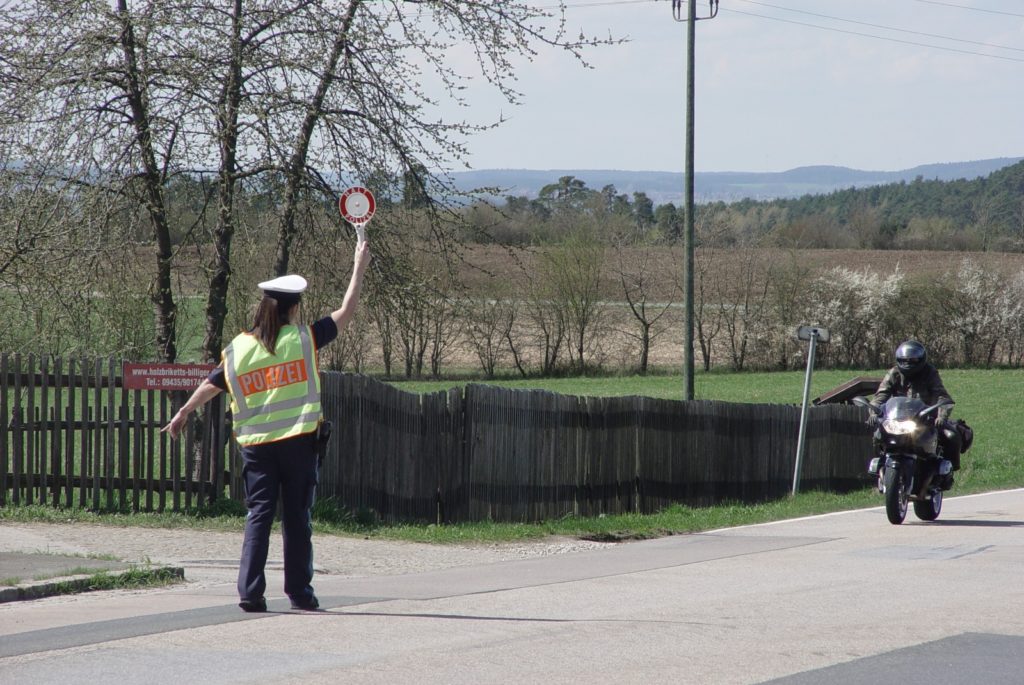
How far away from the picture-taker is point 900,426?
1377 centimetres

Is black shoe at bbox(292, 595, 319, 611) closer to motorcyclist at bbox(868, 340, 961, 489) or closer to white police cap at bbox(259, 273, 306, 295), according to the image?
white police cap at bbox(259, 273, 306, 295)

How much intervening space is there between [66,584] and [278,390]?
236cm

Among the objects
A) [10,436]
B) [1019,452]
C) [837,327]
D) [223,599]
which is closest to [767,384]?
[837,327]

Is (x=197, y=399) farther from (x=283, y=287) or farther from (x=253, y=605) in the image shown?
(x=253, y=605)

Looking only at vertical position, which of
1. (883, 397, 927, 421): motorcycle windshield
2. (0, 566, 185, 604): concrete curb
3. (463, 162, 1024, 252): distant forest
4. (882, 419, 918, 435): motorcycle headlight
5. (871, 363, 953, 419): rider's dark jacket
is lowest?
(0, 566, 185, 604): concrete curb

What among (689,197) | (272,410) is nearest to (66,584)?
(272,410)

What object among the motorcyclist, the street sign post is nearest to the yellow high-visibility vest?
the motorcyclist

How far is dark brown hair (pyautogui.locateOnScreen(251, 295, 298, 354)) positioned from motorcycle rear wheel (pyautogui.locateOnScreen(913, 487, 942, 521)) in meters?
8.98

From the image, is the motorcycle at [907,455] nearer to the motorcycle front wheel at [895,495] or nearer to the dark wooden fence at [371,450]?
the motorcycle front wheel at [895,495]

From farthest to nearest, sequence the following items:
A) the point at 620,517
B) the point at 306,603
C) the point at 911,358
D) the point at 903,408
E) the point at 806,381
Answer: the point at 806,381
the point at 620,517
the point at 911,358
the point at 903,408
the point at 306,603

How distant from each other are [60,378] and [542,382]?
43679mm

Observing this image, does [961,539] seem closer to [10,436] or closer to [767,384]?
[10,436]

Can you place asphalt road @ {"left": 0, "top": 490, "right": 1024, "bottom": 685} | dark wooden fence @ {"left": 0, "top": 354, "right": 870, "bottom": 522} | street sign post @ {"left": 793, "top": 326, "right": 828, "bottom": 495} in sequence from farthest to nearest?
1. street sign post @ {"left": 793, "top": 326, "right": 828, "bottom": 495}
2. dark wooden fence @ {"left": 0, "top": 354, "right": 870, "bottom": 522}
3. asphalt road @ {"left": 0, "top": 490, "right": 1024, "bottom": 685}

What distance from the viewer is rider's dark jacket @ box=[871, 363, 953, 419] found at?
14.3 m
